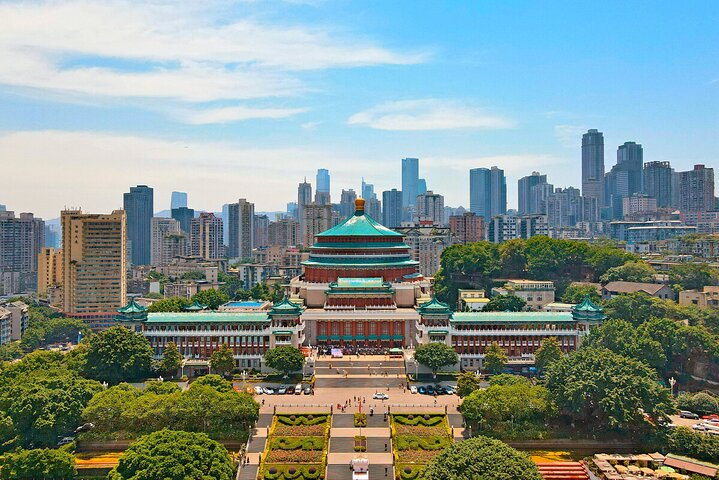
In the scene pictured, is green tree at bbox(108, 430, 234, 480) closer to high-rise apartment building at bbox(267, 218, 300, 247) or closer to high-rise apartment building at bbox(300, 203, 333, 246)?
high-rise apartment building at bbox(300, 203, 333, 246)

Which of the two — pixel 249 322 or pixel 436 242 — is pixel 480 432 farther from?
pixel 436 242

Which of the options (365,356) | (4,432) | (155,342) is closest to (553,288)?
(365,356)

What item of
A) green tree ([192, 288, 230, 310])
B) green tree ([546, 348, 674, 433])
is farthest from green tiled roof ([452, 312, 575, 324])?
green tree ([192, 288, 230, 310])

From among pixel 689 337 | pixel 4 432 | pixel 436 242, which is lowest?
pixel 4 432

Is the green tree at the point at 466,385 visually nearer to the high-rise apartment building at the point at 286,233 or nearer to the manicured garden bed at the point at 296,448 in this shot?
the manicured garden bed at the point at 296,448

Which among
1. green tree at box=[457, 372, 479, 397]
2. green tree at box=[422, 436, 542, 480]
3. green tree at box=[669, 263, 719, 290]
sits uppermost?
Answer: green tree at box=[669, 263, 719, 290]

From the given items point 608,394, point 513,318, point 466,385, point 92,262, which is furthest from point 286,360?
point 92,262

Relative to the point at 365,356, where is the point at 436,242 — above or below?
above
